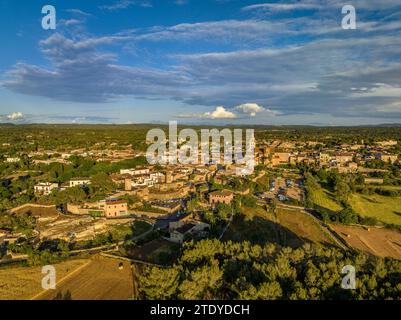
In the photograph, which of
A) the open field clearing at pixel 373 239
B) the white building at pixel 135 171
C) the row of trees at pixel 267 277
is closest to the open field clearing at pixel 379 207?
the open field clearing at pixel 373 239

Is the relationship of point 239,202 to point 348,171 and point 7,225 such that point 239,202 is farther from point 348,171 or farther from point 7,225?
point 348,171

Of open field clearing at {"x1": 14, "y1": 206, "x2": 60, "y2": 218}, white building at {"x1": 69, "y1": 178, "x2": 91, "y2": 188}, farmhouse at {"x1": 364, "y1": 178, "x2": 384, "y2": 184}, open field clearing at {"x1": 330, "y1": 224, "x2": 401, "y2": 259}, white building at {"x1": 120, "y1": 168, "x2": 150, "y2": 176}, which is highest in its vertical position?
white building at {"x1": 120, "y1": 168, "x2": 150, "y2": 176}

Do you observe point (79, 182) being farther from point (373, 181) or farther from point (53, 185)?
point (373, 181)

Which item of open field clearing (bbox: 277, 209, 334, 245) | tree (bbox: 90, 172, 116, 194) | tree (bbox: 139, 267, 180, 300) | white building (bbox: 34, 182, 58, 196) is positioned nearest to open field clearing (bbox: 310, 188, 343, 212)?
open field clearing (bbox: 277, 209, 334, 245)

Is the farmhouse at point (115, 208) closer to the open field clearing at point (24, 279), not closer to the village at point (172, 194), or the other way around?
the village at point (172, 194)

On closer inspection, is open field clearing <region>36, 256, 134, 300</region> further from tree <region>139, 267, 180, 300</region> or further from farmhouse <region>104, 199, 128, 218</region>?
farmhouse <region>104, 199, 128, 218</region>
